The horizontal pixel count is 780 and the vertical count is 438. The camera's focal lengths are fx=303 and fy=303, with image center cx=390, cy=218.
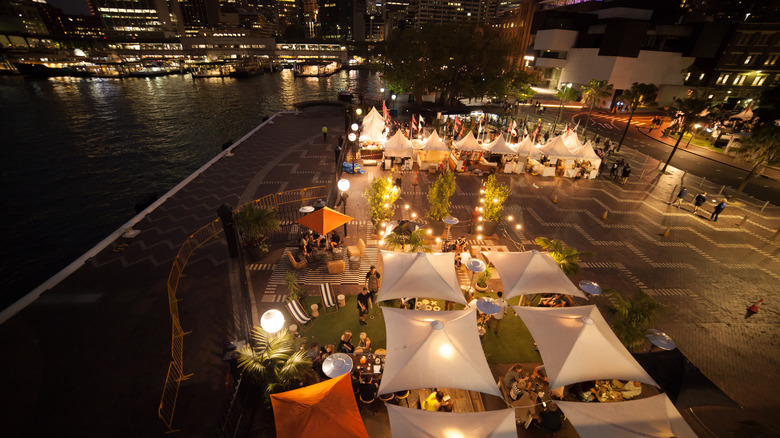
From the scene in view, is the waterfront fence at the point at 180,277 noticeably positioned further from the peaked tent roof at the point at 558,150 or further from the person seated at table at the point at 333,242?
the peaked tent roof at the point at 558,150

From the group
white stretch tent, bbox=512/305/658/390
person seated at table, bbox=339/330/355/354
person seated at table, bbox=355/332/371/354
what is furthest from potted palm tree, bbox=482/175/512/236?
person seated at table, bbox=339/330/355/354

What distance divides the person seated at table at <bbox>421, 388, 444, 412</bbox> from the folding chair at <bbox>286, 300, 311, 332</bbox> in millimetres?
4571

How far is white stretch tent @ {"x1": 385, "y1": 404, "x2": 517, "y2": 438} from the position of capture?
5.95 m

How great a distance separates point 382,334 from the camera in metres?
10.2

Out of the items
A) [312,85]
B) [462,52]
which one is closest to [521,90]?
[462,52]

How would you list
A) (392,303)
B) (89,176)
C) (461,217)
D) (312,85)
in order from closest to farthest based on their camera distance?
(392,303) → (461,217) → (89,176) → (312,85)

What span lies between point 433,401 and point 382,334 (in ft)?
9.47

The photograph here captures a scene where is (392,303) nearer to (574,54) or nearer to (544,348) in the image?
(544,348)

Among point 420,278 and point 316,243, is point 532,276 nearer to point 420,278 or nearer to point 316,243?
point 420,278

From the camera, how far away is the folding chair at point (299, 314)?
10188 millimetres

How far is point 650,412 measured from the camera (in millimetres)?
6328

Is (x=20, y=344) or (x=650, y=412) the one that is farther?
(x=20, y=344)

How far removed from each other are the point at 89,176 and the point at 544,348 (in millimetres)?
37230

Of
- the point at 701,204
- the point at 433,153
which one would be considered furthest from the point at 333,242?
the point at 701,204
